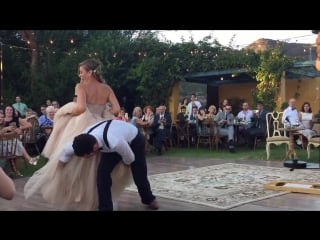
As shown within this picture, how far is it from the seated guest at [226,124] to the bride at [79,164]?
645 centimetres

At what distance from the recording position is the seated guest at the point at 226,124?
1078cm

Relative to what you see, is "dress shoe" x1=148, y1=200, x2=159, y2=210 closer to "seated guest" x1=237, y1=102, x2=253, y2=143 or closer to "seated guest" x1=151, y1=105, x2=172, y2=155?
"seated guest" x1=151, y1=105, x2=172, y2=155

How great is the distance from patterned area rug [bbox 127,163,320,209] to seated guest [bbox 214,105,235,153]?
8.18 feet

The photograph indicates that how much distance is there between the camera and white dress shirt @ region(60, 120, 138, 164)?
3980mm

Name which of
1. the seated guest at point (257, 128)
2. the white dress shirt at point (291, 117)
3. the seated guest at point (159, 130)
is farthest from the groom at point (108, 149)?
the seated guest at point (257, 128)

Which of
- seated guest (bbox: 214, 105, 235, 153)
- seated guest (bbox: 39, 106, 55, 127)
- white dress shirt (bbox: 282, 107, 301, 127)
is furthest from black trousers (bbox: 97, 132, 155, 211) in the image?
seated guest (bbox: 214, 105, 235, 153)

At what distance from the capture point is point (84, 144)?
3842 millimetres

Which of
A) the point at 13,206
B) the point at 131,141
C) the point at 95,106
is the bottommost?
the point at 13,206

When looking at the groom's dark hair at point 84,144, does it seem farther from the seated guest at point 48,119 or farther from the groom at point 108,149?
the seated guest at point 48,119

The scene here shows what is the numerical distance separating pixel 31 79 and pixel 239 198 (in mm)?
12498

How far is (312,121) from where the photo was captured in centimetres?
1002
